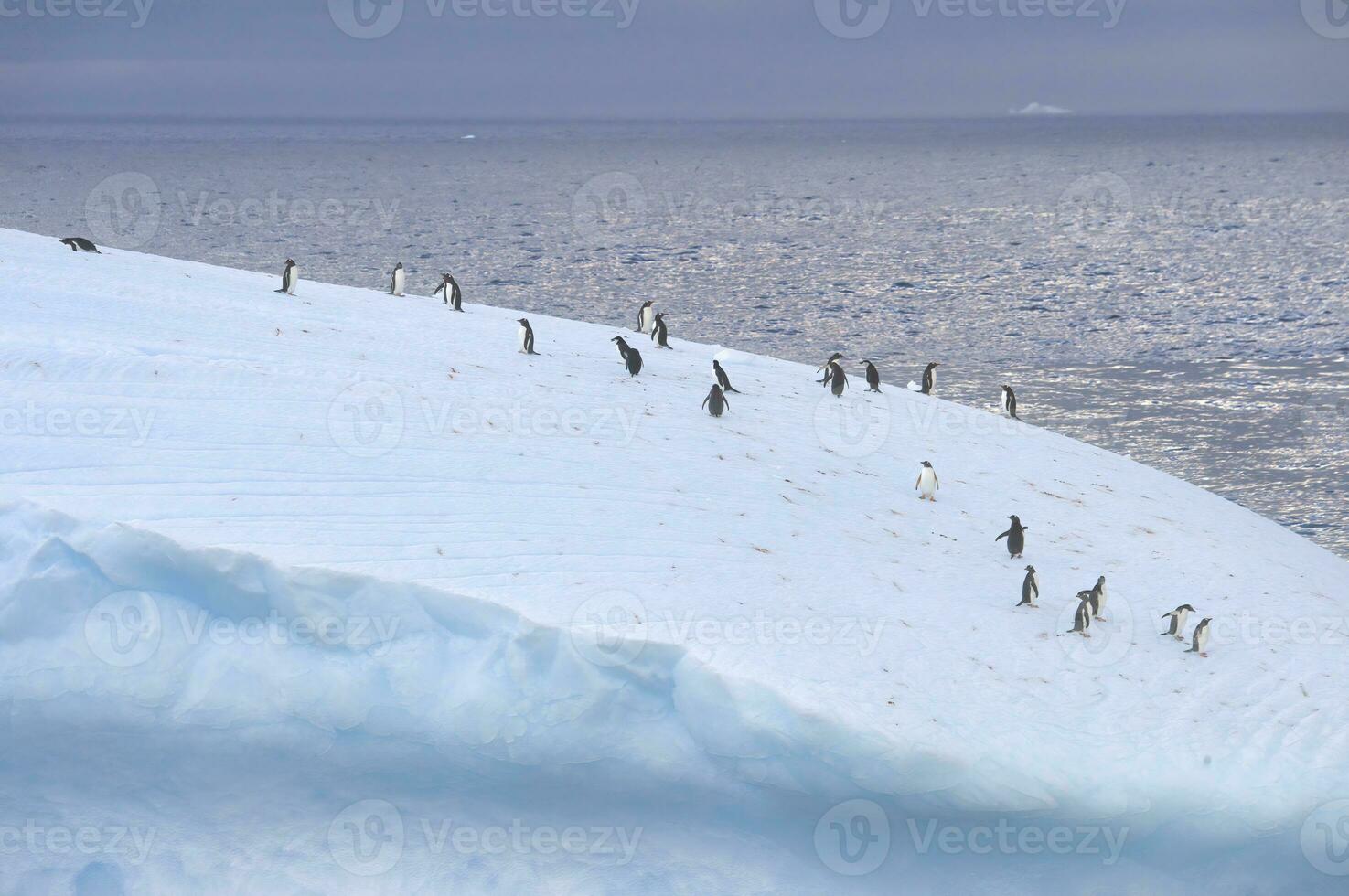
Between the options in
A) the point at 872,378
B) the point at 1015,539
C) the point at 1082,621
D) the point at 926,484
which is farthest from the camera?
the point at 872,378

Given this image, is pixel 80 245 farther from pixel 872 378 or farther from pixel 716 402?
pixel 872 378

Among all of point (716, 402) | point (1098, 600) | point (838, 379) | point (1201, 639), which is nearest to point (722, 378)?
point (716, 402)

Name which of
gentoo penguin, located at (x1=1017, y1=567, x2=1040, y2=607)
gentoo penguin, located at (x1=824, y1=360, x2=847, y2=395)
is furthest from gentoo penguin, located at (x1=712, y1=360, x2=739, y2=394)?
gentoo penguin, located at (x1=1017, y1=567, x2=1040, y2=607)

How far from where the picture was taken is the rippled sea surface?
2192cm

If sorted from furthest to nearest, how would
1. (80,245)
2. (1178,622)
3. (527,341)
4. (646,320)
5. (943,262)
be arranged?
(943,262)
(646,320)
(80,245)
(527,341)
(1178,622)

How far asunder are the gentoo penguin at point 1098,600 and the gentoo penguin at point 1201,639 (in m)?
0.65

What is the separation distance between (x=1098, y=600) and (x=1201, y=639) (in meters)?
0.76

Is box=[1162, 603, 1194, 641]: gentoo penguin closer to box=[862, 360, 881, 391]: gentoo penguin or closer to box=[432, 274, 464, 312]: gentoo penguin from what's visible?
box=[862, 360, 881, 391]: gentoo penguin

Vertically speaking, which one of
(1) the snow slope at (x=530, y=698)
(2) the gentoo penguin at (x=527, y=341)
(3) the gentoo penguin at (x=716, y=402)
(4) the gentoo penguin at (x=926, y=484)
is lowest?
(1) the snow slope at (x=530, y=698)

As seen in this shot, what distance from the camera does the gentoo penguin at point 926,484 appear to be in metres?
11.2

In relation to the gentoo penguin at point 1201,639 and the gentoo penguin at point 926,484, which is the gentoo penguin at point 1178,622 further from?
the gentoo penguin at point 926,484

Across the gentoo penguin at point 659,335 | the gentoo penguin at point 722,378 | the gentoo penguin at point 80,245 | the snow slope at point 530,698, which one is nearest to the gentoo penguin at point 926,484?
the snow slope at point 530,698

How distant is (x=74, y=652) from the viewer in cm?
702

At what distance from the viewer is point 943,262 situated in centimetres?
5094
